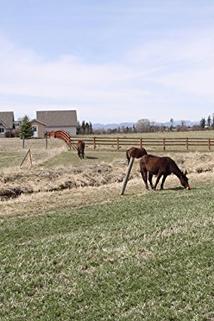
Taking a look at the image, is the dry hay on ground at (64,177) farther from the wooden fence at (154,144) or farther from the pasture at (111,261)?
the wooden fence at (154,144)

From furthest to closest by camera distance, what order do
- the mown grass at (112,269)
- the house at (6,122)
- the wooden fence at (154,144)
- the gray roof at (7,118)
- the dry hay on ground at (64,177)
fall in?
the gray roof at (7,118)
the house at (6,122)
the wooden fence at (154,144)
the dry hay on ground at (64,177)
the mown grass at (112,269)

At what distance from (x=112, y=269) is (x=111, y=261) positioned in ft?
1.25

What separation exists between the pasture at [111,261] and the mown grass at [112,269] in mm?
13

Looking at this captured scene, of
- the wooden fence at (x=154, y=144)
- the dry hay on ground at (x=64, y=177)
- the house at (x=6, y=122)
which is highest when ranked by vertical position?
the house at (x=6, y=122)

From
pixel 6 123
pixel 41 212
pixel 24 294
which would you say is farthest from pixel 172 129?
pixel 24 294

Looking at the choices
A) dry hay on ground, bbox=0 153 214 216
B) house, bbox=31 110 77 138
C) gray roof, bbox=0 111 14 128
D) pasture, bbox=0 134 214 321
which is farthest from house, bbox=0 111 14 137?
pasture, bbox=0 134 214 321

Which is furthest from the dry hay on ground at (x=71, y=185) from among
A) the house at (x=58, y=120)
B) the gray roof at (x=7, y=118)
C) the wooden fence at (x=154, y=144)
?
the gray roof at (x=7, y=118)

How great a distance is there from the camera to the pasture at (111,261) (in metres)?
6.05

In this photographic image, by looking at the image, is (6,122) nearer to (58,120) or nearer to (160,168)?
(58,120)

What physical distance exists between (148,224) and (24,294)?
391 centimetres

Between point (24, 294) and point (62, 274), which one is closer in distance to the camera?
point (24, 294)

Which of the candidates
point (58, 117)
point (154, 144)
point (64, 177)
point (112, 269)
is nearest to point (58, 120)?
point (58, 117)

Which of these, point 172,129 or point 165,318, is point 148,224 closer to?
point 165,318

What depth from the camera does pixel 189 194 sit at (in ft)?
52.9
